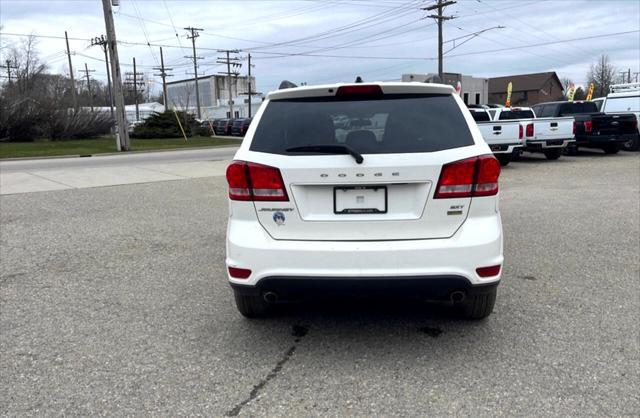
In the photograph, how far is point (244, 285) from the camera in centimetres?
347

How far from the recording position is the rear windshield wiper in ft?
10.8

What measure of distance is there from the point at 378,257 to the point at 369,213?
286mm

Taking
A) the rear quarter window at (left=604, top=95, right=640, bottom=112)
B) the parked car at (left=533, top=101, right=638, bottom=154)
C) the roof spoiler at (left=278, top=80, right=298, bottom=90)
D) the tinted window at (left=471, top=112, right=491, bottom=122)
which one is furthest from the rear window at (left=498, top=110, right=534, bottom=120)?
the roof spoiler at (left=278, top=80, right=298, bottom=90)

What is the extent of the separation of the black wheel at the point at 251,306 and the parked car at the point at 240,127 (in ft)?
140

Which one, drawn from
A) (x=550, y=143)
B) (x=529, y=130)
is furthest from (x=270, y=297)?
(x=550, y=143)

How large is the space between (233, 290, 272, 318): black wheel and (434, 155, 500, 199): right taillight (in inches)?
60.5

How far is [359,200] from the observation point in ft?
11.0

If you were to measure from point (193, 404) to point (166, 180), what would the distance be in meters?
11.4

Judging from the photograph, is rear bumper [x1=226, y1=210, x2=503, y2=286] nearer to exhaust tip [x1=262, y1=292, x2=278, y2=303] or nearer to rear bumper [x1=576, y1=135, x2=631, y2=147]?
exhaust tip [x1=262, y1=292, x2=278, y2=303]

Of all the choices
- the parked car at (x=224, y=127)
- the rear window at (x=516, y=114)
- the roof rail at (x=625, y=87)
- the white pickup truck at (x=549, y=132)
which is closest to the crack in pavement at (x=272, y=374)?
the white pickup truck at (x=549, y=132)

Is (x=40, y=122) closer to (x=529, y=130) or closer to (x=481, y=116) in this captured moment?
(x=481, y=116)

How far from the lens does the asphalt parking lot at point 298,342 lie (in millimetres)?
2990

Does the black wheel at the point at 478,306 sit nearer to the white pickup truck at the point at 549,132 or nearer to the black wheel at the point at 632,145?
the white pickup truck at the point at 549,132

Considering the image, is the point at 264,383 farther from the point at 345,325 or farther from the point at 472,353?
the point at 472,353
